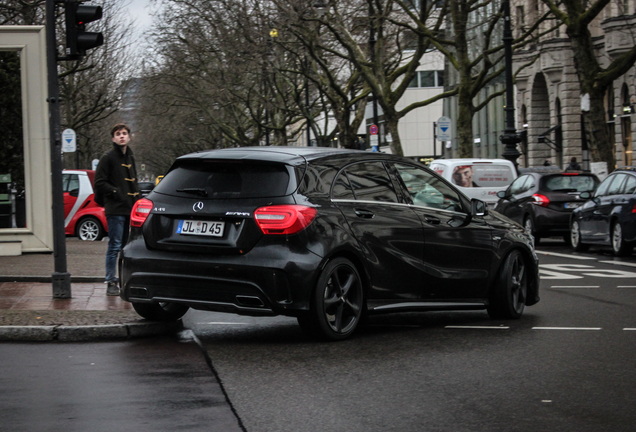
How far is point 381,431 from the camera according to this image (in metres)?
5.07

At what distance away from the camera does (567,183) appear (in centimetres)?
2120

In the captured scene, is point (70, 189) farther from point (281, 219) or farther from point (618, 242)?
point (281, 219)

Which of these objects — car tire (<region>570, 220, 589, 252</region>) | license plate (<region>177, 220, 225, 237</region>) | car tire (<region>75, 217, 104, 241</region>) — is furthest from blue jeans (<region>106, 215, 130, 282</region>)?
car tire (<region>75, 217, 104, 241</region>)

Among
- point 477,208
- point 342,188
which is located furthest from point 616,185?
point 342,188

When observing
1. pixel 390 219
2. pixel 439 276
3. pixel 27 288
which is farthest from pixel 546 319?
pixel 27 288

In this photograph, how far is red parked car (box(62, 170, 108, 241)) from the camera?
2369 cm

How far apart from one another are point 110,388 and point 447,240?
12.5ft

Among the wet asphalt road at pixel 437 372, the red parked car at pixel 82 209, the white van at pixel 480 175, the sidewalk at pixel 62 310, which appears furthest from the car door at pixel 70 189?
the wet asphalt road at pixel 437 372

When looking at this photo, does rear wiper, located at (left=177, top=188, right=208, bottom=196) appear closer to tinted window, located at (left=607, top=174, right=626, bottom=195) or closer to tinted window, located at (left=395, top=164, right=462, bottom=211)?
tinted window, located at (left=395, top=164, right=462, bottom=211)

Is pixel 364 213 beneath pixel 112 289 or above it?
above

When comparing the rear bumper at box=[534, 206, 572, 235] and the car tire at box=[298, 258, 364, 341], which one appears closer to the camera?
the car tire at box=[298, 258, 364, 341]

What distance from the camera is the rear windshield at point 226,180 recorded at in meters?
7.71

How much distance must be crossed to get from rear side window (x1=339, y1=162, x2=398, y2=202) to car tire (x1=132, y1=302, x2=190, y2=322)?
181 cm

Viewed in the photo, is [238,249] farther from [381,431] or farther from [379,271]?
[381,431]
